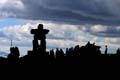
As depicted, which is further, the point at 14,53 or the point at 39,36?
the point at 14,53

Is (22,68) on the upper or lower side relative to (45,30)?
lower

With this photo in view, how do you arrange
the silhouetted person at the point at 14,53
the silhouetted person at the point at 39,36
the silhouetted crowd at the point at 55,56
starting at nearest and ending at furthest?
the silhouetted crowd at the point at 55,56, the silhouetted person at the point at 14,53, the silhouetted person at the point at 39,36

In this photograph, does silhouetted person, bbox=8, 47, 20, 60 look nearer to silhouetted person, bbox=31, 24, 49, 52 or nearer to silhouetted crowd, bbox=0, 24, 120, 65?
silhouetted crowd, bbox=0, 24, 120, 65

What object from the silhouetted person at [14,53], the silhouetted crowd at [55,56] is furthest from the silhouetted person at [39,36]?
the silhouetted person at [14,53]

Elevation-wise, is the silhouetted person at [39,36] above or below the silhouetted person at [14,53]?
above

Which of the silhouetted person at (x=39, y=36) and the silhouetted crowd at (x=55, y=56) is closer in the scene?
the silhouetted crowd at (x=55, y=56)

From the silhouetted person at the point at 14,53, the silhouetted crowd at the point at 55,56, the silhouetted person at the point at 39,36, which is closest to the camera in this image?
the silhouetted crowd at the point at 55,56

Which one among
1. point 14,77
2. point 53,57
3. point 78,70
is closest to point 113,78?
point 78,70

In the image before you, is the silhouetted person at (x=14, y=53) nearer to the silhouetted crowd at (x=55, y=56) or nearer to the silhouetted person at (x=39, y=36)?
the silhouetted crowd at (x=55, y=56)

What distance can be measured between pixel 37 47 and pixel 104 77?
9239 millimetres

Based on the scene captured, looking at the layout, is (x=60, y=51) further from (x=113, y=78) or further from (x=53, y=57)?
(x=113, y=78)

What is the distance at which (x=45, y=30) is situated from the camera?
39562mm

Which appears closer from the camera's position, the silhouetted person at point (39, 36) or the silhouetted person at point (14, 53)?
the silhouetted person at point (14, 53)

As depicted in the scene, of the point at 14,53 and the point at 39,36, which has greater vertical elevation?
the point at 39,36
